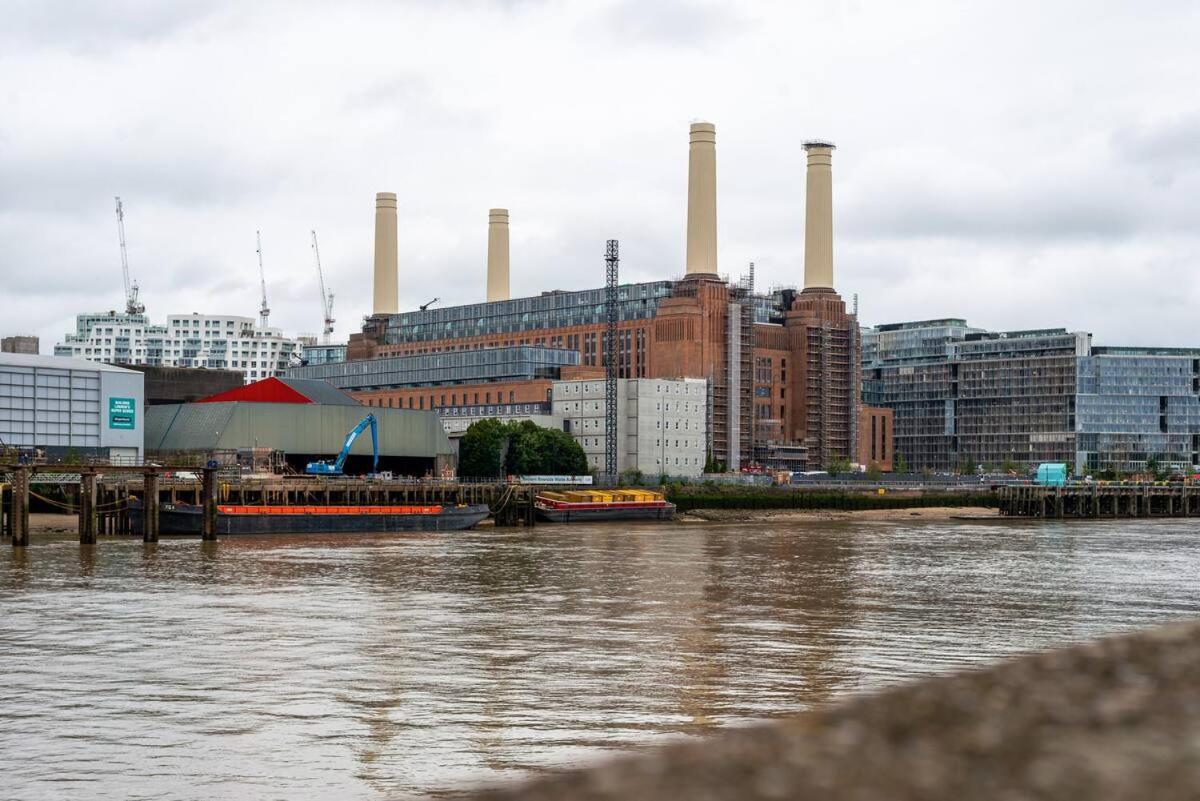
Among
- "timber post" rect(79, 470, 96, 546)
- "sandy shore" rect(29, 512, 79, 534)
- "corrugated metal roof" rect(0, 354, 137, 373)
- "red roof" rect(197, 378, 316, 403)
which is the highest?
"corrugated metal roof" rect(0, 354, 137, 373)

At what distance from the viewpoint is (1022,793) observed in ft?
8.84

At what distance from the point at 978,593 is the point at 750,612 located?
12.1m

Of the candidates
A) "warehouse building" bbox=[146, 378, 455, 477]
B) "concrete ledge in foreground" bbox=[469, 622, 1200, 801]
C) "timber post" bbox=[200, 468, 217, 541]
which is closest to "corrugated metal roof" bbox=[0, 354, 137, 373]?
"warehouse building" bbox=[146, 378, 455, 477]

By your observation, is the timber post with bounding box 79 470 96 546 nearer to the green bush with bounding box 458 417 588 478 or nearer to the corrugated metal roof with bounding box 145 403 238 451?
the corrugated metal roof with bounding box 145 403 238 451

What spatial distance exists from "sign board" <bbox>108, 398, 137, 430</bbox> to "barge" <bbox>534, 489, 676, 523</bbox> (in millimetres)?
37652

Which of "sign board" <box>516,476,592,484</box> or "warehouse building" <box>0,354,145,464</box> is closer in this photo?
"warehouse building" <box>0,354,145,464</box>

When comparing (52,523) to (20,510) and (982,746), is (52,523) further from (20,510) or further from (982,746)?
(982,746)

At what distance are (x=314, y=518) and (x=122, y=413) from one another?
3969cm

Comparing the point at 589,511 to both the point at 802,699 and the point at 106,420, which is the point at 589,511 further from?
the point at 802,699

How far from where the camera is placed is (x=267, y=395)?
16500 cm

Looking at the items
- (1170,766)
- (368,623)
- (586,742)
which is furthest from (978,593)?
(1170,766)

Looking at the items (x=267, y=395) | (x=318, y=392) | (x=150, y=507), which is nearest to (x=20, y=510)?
(x=150, y=507)

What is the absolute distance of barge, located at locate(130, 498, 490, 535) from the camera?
9612 cm

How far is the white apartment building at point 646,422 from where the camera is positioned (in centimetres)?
18912
